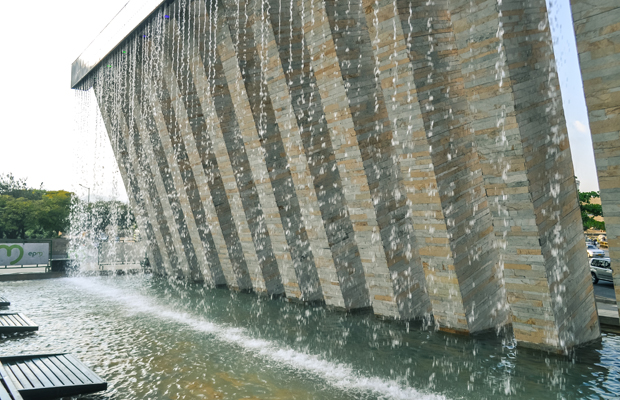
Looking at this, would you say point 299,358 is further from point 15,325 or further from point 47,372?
point 15,325

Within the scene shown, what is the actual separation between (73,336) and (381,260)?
16.0 ft

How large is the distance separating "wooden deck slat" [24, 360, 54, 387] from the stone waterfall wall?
15.7 feet

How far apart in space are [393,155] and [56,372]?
547 centimetres

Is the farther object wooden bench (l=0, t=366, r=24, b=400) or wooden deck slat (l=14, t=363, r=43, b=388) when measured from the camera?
wooden deck slat (l=14, t=363, r=43, b=388)

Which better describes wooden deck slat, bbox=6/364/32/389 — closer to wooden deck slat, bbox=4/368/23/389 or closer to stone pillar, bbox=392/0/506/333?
wooden deck slat, bbox=4/368/23/389

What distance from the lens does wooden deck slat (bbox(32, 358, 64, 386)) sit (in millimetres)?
4027

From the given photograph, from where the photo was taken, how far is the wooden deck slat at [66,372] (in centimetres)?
405

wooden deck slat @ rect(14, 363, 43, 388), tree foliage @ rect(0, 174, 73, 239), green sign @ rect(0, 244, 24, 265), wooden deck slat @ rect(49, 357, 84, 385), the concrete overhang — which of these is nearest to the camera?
wooden deck slat @ rect(14, 363, 43, 388)

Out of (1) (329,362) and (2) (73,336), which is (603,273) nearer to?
(1) (329,362)

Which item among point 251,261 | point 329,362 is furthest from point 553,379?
point 251,261

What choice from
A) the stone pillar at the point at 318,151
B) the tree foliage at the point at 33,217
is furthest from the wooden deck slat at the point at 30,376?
the tree foliage at the point at 33,217

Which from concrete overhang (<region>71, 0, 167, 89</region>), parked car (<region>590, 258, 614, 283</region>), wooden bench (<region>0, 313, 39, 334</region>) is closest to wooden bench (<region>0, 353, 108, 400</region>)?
wooden bench (<region>0, 313, 39, 334</region>)

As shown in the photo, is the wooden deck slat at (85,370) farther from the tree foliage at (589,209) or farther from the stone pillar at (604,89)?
the tree foliage at (589,209)

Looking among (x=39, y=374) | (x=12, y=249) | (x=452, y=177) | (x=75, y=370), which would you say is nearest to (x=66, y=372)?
(x=75, y=370)
